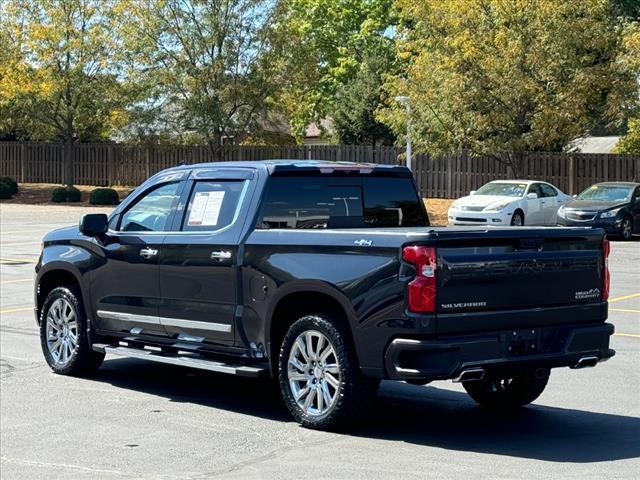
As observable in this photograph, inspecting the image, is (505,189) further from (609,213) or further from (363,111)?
(363,111)

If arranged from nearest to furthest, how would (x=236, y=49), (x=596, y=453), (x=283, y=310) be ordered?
1. (x=596, y=453)
2. (x=283, y=310)
3. (x=236, y=49)

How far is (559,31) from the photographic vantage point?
1421 inches

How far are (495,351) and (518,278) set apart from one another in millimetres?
545

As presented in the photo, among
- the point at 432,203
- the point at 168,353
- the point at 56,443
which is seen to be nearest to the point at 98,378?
the point at 168,353

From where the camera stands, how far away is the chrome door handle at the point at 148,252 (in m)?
9.69

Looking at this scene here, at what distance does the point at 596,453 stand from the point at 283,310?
251cm

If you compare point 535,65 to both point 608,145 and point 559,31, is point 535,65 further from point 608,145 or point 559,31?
point 608,145

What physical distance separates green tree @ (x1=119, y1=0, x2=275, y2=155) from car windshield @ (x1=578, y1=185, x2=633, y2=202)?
19.1 metres

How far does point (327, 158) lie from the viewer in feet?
166

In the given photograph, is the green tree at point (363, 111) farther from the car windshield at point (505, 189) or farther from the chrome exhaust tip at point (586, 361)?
the chrome exhaust tip at point (586, 361)

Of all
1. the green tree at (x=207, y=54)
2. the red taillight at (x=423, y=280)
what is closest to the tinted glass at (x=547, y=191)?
the green tree at (x=207, y=54)

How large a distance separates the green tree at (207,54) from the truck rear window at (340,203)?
3758 centimetres

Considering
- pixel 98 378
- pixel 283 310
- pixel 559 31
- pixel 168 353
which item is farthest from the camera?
pixel 559 31

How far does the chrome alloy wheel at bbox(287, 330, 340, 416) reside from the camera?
816cm
